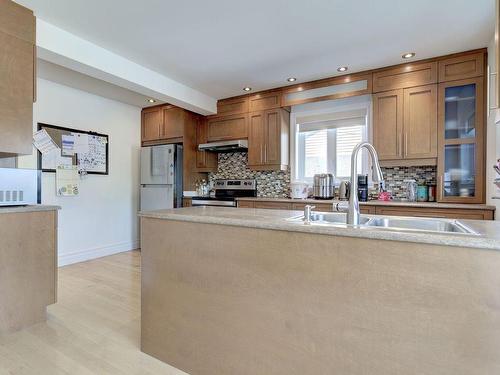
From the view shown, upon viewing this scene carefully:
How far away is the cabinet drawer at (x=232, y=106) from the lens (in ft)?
13.9

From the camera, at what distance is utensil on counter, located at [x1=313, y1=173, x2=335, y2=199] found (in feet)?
12.1

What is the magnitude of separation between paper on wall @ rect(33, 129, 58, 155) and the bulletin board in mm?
62

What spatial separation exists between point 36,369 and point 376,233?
77.7 inches

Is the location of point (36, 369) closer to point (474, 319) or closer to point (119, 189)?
point (474, 319)

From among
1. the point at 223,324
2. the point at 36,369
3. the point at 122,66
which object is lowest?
the point at 36,369

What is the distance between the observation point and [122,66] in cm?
302

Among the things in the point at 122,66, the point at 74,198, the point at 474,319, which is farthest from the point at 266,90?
the point at 474,319

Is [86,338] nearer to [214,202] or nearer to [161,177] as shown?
[214,202]

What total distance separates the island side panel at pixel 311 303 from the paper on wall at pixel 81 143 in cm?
282

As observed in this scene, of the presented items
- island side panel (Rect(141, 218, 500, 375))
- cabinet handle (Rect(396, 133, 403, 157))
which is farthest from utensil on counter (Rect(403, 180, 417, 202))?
island side panel (Rect(141, 218, 500, 375))

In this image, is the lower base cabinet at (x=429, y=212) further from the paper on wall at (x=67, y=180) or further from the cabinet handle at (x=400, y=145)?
the paper on wall at (x=67, y=180)

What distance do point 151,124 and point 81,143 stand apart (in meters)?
1.11

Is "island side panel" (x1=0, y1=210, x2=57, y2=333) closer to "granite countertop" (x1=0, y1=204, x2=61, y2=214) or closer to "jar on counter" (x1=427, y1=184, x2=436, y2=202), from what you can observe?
"granite countertop" (x1=0, y1=204, x2=61, y2=214)

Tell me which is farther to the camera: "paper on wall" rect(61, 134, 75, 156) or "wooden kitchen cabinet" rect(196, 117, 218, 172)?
"wooden kitchen cabinet" rect(196, 117, 218, 172)
